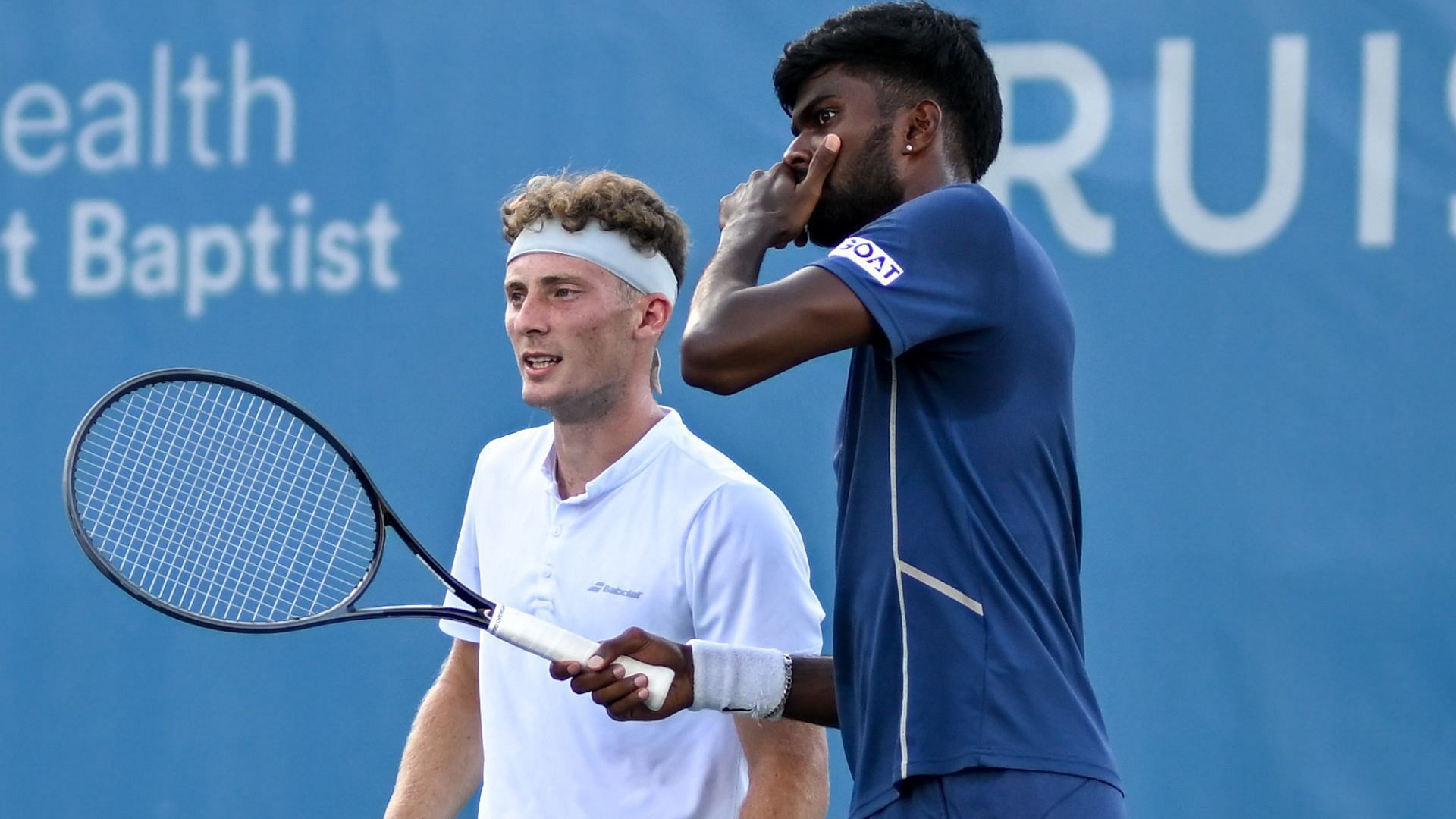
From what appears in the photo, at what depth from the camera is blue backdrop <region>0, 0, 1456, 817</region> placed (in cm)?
304

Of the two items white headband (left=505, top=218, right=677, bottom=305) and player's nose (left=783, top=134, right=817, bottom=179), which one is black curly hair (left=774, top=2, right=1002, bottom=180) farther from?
white headband (left=505, top=218, right=677, bottom=305)

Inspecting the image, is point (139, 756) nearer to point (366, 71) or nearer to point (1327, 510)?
point (366, 71)

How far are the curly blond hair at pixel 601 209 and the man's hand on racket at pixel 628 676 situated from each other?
67cm

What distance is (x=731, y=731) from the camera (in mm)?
2434

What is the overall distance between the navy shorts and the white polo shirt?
1.96 feet

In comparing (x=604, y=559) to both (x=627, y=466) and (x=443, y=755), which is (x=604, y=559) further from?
(x=443, y=755)

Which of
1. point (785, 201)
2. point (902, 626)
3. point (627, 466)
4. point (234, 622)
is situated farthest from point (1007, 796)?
point (234, 622)

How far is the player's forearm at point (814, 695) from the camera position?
229 cm

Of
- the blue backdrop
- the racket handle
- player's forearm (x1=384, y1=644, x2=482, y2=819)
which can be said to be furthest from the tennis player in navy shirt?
the blue backdrop

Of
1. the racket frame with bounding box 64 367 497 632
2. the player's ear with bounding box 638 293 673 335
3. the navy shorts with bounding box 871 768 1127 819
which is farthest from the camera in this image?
the player's ear with bounding box 638 293 673 335

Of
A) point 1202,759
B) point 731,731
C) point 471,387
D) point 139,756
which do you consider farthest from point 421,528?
point 1202,759

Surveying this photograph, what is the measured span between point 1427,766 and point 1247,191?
0.99 m

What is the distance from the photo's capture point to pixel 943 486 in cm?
180

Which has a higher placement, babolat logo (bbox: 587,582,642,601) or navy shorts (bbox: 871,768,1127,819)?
babolat logo (bbox: 587,582,642,601)
